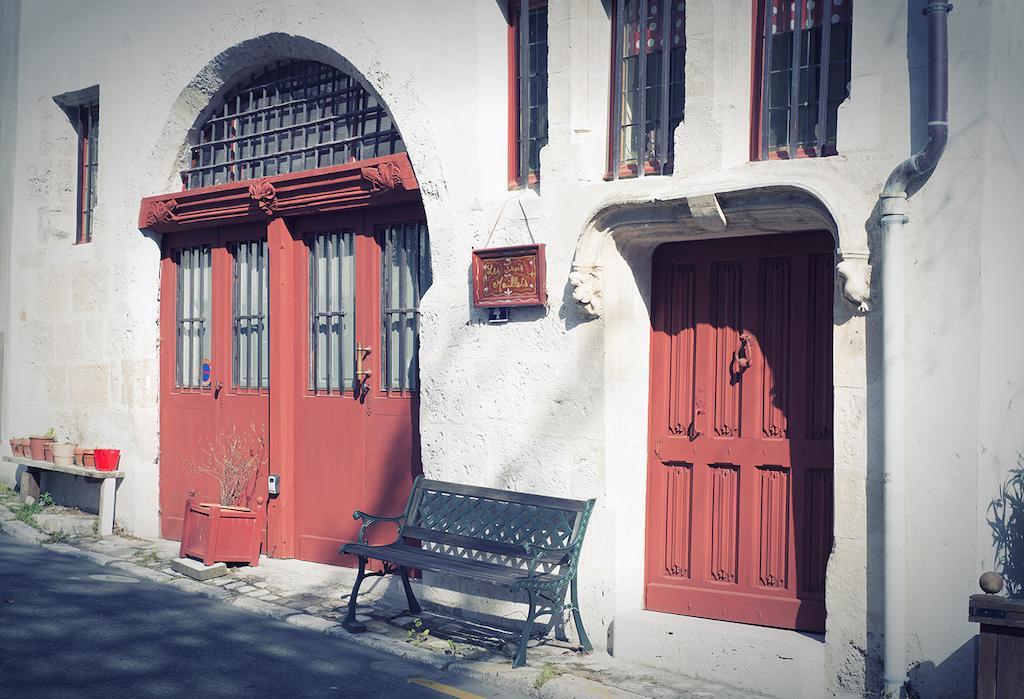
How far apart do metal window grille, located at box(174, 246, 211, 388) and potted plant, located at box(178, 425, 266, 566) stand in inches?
27.9

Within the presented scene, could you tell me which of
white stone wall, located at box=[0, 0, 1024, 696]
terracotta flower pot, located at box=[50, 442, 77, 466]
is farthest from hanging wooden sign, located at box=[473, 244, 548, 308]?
terracotta flower pot, located at box=[50, 442, 77, 466]

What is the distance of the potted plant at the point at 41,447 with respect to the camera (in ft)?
31.8

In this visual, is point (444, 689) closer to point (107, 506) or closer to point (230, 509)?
point (230, 509)

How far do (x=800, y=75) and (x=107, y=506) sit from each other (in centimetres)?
674

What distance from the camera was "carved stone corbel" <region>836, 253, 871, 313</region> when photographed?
5020mm

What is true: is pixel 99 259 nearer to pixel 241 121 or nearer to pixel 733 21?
pixel 241 121

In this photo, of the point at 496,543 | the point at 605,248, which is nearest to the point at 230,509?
the point at 496,543

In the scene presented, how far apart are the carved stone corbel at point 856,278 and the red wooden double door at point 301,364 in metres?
3.17

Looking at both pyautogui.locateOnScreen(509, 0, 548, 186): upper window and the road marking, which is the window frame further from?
the road marking

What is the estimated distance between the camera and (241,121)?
8852mm

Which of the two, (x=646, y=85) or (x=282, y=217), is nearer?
(x=646, y=85)

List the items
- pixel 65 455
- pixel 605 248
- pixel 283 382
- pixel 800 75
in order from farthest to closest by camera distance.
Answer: pixel 65 455 < pixel 283 382 < pixel 605 248 < pixel 800 75

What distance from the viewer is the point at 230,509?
7973 mm

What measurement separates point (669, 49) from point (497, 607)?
3391 millimetres
